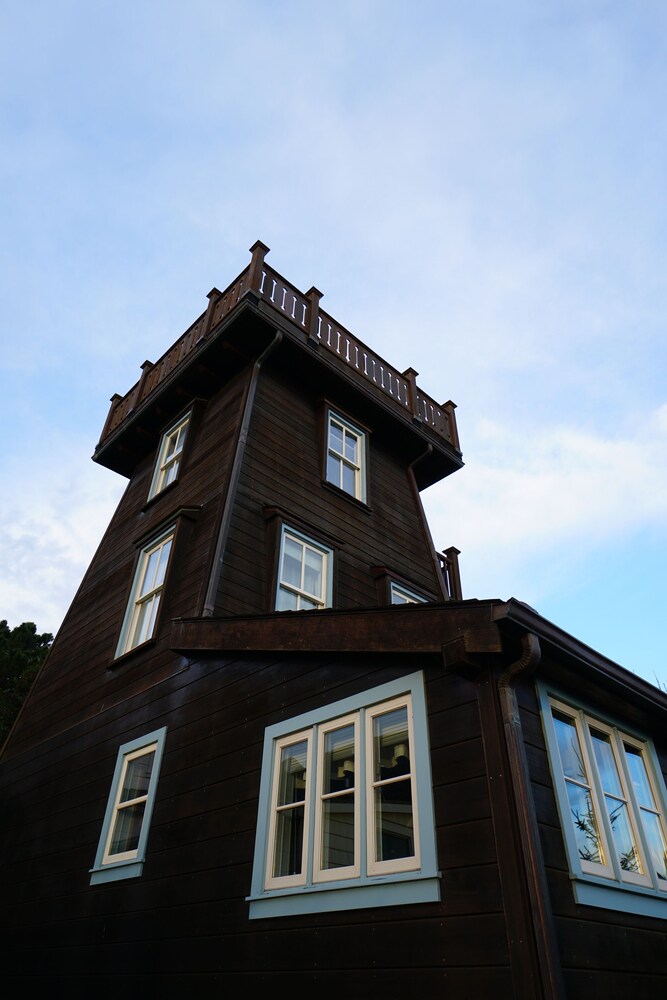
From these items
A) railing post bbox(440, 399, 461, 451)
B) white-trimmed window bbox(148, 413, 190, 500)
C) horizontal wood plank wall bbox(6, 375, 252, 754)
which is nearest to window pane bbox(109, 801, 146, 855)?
horizontal wood plank wall bbox(6, 375, 252, 754)

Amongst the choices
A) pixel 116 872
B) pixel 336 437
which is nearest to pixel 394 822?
pixel 116 872

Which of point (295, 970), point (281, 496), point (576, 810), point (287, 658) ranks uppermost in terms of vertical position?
point (281, 496)

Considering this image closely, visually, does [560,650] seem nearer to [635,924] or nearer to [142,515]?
[635,924]

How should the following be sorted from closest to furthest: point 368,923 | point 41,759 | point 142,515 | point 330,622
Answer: point 368,923 < point 330,622 < point 41,759 < point 142,515

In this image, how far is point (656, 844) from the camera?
210 inches

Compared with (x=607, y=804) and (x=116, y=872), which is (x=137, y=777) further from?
(x=607, y=804)

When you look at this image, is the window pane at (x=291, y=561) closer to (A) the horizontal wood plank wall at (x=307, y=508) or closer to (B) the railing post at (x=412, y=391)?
(A) the horizontal wood plank wall at (x=307, y=508)

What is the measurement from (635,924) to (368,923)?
185 centimetres

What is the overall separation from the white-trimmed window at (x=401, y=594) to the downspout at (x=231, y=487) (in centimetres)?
309

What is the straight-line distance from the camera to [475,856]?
13.3 feet

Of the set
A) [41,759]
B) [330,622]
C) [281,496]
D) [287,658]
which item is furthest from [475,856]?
[41,759]

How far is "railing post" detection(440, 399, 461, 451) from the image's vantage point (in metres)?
14.3

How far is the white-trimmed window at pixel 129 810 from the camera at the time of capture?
22.4ft

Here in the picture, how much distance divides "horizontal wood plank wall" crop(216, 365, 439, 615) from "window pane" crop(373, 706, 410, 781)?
11.1 feet
